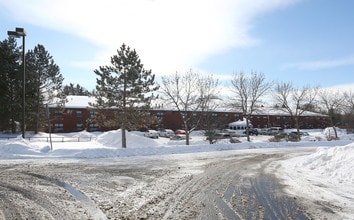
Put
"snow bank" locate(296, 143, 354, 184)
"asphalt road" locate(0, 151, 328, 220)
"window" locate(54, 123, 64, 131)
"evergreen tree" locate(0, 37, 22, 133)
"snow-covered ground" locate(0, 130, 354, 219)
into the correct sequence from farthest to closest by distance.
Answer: "window" locate(54, 123, 64, 131), "evergreen tree" locate(0, 37, 22, 133), "snow bank" locate(296, 143, 354, 184), "snow-covered ground" locate(0, 130, 354, 219), "asphalt road" locate(0, 151, 328, 220)

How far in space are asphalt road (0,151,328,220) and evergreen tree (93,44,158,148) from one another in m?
15.5

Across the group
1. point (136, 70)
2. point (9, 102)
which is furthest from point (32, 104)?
point (136, 70)

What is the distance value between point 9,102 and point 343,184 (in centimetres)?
3954

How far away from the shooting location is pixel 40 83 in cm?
4362

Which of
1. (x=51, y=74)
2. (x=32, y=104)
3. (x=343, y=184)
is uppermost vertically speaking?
(x=51, y=74)

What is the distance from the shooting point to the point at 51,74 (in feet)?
147

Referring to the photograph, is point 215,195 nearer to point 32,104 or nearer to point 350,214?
point 350,214

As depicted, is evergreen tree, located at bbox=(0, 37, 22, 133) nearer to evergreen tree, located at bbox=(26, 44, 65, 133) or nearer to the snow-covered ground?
evergreen tree, located at bbox=(26, 44, 65, 133)

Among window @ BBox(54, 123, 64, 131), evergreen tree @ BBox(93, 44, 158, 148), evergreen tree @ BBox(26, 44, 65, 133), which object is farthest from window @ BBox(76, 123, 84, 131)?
evergreen tree @ BBox(93, 44, 158, 148)

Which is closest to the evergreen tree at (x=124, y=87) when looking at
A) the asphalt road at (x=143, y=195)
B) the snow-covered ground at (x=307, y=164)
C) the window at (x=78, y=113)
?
the snow-covered ground at (x=307, y=164)

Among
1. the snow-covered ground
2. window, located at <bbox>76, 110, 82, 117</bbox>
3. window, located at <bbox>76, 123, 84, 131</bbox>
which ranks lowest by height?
the snow-covered ground

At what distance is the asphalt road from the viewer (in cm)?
653

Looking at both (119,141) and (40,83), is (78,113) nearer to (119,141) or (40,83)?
(40,83)

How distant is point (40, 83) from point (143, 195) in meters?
40.6
